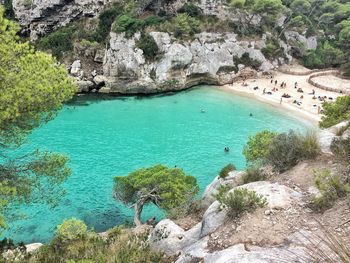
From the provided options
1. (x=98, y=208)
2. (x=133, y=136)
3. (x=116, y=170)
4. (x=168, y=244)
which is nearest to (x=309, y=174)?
(x=168, y=244)

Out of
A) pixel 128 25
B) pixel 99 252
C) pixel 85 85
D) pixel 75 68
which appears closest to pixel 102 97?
pixel 85 85

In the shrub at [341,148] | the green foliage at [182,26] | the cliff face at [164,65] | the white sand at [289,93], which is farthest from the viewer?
the green foliage at [182,26]

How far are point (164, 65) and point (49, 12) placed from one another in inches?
1051

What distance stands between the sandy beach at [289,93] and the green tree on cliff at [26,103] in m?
38.9

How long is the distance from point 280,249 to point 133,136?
32.5 metres

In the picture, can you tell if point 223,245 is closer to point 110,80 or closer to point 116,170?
point 116,170

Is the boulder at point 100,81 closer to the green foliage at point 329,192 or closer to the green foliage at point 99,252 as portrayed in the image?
the green foliage at point 99,252

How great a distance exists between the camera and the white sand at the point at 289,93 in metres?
49.7

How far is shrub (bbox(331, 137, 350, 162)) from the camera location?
12720mm

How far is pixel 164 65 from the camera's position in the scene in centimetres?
5781

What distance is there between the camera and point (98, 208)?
1051 inches

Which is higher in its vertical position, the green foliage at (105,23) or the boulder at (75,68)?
the green foliage at (105,23)

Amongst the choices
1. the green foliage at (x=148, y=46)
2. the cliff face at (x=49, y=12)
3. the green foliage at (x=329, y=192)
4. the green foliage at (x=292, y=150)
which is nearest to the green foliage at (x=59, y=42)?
the cliff face at (x=49, y=12)

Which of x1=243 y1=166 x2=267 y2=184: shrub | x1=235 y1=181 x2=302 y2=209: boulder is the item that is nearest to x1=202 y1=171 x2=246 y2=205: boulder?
x1=243 y1=166 x2=267 y2=184: shrub
